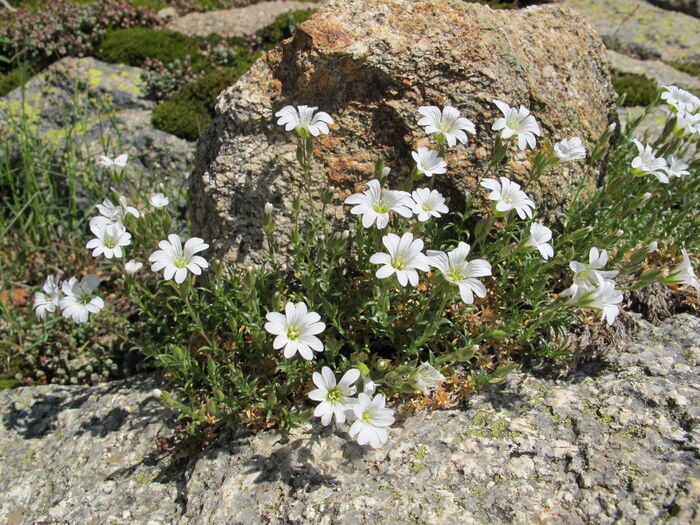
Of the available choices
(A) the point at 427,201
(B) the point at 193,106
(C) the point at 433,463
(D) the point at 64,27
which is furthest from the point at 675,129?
(D) the point at 64,27

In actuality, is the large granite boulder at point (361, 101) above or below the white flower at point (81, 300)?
above

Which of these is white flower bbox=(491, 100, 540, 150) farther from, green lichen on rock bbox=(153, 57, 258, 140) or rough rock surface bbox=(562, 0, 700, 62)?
rough rock surface bbox=(562, 0, 700, 62)

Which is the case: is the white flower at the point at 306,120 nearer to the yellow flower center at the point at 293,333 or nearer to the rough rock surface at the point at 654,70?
the yellow flower center at the point at 293,333

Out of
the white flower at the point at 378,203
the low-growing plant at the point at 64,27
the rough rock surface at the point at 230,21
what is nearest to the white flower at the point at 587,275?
the white flower at the point at 378,203

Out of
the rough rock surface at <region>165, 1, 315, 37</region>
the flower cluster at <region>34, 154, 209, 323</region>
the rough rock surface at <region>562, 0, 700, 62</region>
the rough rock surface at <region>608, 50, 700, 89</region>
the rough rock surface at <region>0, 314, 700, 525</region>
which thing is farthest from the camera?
the rough rock surface at <region>562, 0, 700, 62</region>

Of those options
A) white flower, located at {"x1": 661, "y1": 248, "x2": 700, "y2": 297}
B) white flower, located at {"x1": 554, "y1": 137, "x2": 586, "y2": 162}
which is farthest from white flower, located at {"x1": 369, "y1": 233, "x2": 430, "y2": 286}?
white flower, located at {"x1": 661, "y1": 248, "x2": 700, "y2": 297}

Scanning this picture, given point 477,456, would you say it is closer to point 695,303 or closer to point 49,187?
point 695,303

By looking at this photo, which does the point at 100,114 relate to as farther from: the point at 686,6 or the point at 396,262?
the point at 686,6

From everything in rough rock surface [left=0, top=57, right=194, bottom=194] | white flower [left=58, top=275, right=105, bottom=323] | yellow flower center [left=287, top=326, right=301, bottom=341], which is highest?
yellow flower center [left=287, top=326, right=301, bottom=341]
